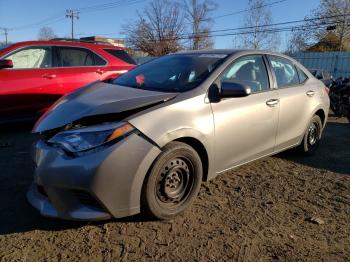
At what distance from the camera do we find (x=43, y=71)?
6.58 meters

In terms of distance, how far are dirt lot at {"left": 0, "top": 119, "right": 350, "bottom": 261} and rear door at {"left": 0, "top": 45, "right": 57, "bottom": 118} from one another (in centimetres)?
207

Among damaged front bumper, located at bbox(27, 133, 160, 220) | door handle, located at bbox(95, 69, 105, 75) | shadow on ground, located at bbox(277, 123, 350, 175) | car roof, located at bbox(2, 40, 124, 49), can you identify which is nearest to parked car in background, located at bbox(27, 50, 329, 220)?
damaged front bumper, located at bbox(27, 133, 160, 220)

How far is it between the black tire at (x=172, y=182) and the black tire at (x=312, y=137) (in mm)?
2510

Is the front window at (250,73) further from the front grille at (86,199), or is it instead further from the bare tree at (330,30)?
the bare tree at (330,30)

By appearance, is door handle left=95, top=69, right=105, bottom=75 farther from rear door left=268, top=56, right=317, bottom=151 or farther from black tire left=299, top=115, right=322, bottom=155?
black tire left=299, top=115, right=322, bottom=155

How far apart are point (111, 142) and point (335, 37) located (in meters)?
44.8

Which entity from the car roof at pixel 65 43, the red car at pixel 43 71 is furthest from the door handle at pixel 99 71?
the car roof at pixel 65 43

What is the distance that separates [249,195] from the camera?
4.00m

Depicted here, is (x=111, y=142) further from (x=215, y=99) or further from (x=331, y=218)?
(x=331, y=218)

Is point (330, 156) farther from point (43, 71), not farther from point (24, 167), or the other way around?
point (43, 71)

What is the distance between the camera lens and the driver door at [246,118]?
3699 millimetres

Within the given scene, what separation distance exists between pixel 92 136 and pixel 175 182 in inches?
36.5

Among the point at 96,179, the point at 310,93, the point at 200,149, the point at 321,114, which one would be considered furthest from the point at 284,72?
the point at 96,179

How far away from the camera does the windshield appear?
12.3ft
